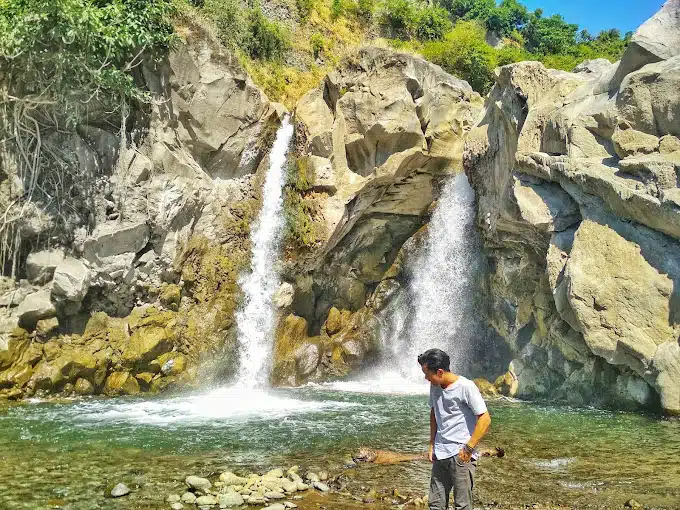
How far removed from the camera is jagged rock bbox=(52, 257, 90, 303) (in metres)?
17.2

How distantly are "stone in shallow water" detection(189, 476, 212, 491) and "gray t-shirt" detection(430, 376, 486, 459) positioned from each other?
3.96m

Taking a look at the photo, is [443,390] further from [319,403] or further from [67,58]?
[67,58]

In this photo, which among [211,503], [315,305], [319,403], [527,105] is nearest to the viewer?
[211,503]

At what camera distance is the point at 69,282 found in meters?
17.2

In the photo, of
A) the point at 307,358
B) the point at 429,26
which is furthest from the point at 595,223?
the point at 429,26

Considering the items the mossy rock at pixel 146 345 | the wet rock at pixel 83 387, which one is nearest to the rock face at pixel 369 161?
the mossy rock at pixel 146 345

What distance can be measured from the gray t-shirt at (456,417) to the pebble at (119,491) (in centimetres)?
468

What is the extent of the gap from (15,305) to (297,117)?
39.5 feet

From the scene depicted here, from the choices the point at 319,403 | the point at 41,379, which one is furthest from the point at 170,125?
the point at 319,403

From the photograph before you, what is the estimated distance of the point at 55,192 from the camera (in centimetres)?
1812

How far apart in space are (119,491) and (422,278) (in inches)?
635

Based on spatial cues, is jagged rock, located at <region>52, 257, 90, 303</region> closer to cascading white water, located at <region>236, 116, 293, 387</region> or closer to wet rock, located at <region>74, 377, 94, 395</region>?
wet rock, located at <region>74, 377, 94, 395</region>

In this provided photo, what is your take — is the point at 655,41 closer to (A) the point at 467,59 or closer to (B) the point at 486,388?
(B) the point at 486,388

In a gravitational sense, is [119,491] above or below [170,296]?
below
